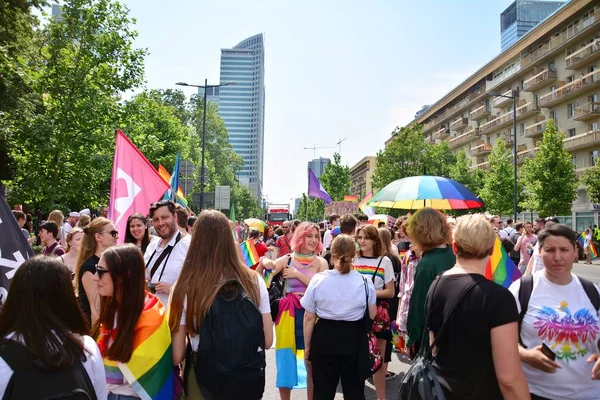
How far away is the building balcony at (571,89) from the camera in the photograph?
38344 millimetres

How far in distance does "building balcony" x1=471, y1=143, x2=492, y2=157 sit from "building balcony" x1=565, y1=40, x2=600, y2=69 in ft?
58.2

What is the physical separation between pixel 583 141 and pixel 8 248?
44.1 meters

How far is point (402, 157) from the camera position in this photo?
166ft

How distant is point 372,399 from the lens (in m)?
5.61

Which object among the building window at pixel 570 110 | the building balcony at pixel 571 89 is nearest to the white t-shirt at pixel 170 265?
the building balcony at pixel 571 89

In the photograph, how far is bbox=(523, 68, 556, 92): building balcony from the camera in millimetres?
44938

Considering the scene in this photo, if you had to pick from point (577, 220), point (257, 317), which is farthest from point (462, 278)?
point (577, 220)

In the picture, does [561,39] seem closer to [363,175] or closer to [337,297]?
[337,297]

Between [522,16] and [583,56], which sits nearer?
[583,56]

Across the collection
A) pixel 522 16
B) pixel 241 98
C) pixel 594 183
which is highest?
pixel 522 16

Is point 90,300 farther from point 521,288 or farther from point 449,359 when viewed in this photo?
point 521,288

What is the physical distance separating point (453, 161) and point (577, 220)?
20.5 m

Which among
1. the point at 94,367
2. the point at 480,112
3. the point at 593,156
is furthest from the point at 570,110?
the point at 94,367

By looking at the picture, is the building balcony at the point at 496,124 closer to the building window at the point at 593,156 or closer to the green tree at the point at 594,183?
the building window at the point at 593,156
